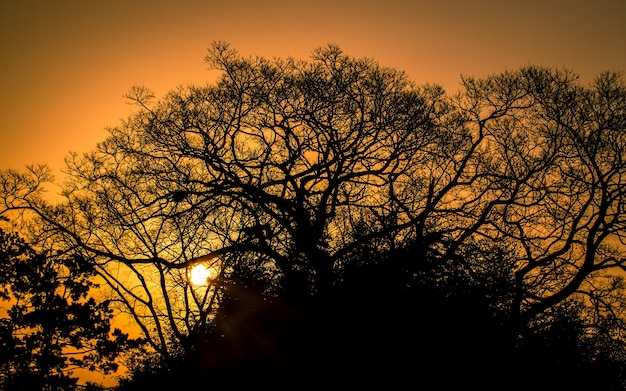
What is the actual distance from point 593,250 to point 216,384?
11061mm

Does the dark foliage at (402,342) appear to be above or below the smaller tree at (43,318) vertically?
below

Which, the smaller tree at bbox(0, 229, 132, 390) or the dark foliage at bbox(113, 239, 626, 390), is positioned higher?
the smaller tree at bbox(0, 229, 132, 390)

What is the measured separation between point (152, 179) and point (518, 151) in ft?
42.7

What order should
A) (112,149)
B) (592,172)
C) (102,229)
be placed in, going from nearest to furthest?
(592,172)
(112,149)
(102,229)

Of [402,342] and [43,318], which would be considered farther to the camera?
[43,318]

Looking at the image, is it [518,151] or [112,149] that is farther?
[112,149]

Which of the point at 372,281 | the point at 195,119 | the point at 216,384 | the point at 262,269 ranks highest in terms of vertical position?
the point at 195,119

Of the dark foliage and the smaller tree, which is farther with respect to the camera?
the smaller tree

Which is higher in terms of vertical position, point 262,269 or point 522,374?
point 262,269

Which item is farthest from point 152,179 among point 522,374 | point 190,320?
point 522,374

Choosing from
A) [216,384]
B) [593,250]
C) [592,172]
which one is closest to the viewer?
[216,384]

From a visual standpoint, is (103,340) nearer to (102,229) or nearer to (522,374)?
(102,229)

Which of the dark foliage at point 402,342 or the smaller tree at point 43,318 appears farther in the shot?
the smaller tree at point 43,318

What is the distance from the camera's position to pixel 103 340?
18.4 m
